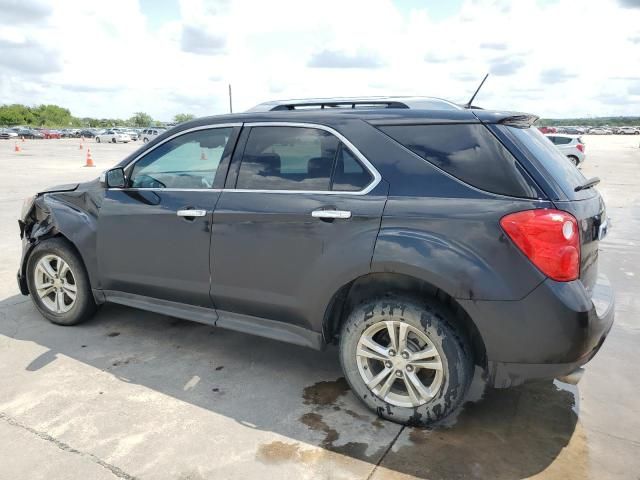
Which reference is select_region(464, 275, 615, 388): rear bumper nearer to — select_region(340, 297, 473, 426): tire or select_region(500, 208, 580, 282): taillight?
select_region(500, 208, 580, 282): taillight

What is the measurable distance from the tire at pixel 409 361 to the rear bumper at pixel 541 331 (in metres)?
0.18

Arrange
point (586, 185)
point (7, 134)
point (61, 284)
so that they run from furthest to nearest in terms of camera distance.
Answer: point (7, 134) < point (61, 284) < point (586, 185)

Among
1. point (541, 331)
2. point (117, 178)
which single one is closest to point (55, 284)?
point (117, 178)

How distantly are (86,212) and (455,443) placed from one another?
10.4 ft

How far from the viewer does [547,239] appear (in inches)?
101

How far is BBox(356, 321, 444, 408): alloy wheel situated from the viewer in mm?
2916

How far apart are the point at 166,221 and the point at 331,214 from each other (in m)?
1.32

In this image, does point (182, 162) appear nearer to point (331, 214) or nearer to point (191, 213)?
point (191, 213)

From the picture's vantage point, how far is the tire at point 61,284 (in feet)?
14.0

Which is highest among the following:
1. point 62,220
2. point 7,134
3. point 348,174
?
point 348,174

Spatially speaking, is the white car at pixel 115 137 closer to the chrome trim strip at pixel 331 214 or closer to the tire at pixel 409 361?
the chrome trim strip at pixel 331 214

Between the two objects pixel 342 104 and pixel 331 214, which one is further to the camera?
pixel 342 104

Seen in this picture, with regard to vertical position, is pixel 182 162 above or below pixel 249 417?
above

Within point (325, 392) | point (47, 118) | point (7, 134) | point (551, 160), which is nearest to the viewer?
point (551, 160)
